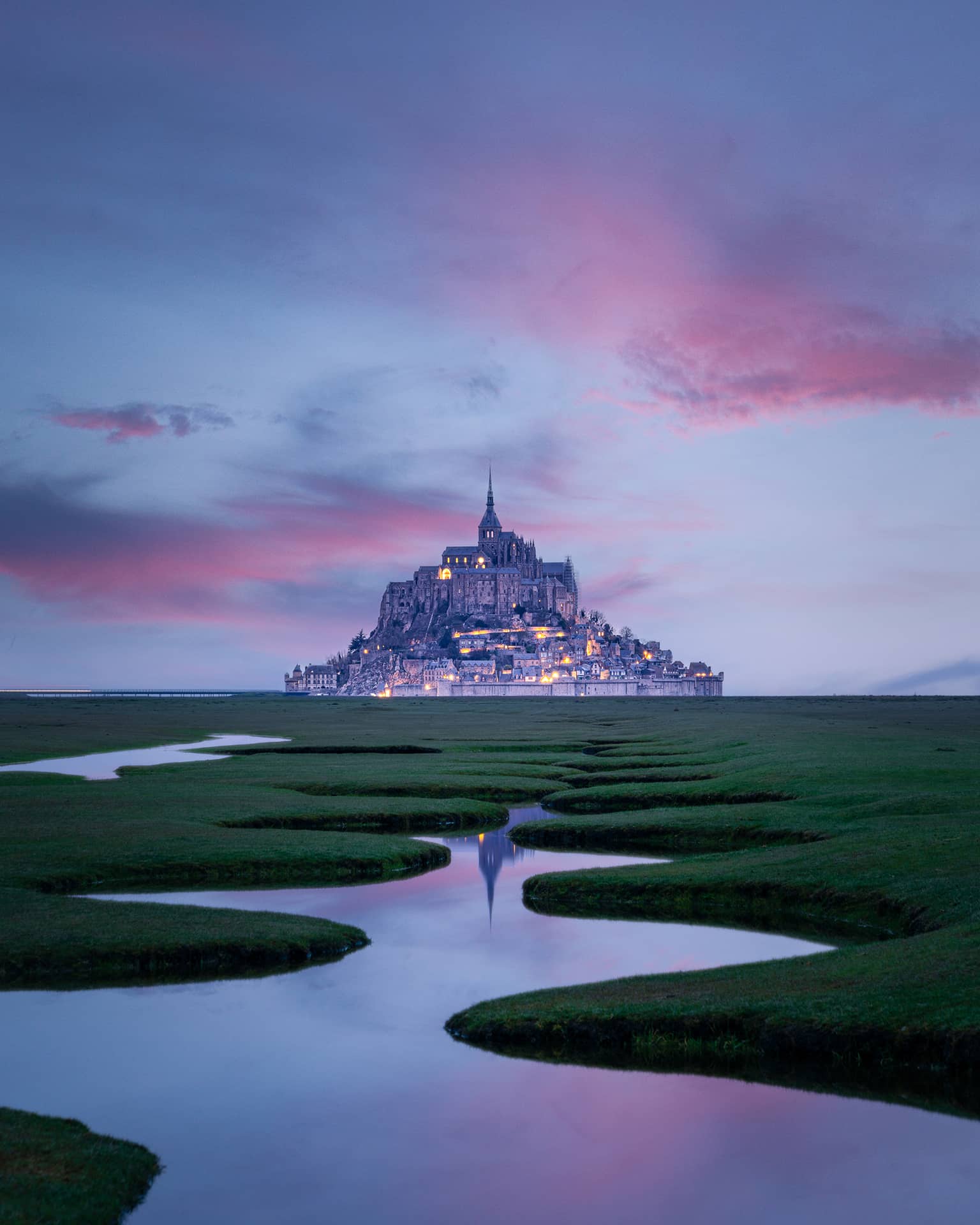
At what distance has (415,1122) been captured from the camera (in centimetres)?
1273

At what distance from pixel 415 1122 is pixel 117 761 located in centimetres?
5338

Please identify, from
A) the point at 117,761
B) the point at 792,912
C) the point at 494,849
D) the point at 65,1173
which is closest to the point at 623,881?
the point at 792,912

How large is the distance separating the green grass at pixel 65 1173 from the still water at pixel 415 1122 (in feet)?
0.96

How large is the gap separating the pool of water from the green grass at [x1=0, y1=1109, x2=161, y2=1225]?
37.4m

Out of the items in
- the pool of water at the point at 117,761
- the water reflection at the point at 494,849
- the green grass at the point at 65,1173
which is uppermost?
the pool of water at the point at 117,761

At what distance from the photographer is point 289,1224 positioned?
10.4 meters

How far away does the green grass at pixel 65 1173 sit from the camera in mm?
9898

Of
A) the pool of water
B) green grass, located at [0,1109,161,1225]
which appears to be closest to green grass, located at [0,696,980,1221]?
green grass, located at [0,1109,161,1225]

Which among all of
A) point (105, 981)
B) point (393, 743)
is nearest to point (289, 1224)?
point (105, 981)

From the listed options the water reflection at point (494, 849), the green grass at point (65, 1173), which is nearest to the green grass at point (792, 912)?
the water reflection at point (494, 849)

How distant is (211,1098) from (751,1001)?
7.25m

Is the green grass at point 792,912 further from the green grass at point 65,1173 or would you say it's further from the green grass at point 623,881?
the green grass at point 65,1173

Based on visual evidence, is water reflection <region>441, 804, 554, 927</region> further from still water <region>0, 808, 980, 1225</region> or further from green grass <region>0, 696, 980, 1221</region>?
still water <region>0, 808, 980, 1225</region>

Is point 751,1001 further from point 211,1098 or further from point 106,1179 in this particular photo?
point 106,1179
